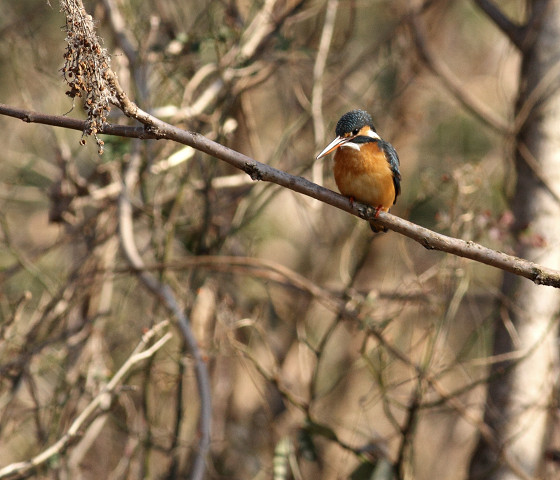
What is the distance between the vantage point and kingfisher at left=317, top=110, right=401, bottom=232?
300 centimetres

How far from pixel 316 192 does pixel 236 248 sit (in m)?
3.16

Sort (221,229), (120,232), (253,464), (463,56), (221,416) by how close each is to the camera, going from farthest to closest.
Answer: (463,56)
(221,416)
(253,464)
(221,229)
(120,232)

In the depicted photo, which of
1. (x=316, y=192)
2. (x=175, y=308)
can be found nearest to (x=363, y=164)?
(x=316, y=192)

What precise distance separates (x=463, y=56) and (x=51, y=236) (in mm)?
5827

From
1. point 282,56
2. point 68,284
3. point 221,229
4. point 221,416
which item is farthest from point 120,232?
point 221,416

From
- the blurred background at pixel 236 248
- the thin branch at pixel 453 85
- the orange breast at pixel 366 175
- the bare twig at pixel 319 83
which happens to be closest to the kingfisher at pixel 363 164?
the orange breast at pixel 366 175

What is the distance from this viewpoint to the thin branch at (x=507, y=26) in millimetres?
4355

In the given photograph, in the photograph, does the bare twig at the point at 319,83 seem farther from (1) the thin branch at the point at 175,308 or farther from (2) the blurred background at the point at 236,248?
(1) the thin branch at the point at 175,308

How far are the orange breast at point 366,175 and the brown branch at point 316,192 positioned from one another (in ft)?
1.82

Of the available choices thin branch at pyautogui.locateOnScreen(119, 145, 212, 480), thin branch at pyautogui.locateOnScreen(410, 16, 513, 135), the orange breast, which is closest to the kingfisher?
the orange breast

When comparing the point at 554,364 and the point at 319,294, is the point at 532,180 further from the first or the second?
the point at 319,294

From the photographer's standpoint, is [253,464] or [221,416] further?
[221,416]

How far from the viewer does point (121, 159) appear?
14.2 feet

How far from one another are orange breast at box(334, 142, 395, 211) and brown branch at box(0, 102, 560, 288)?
556 mm
